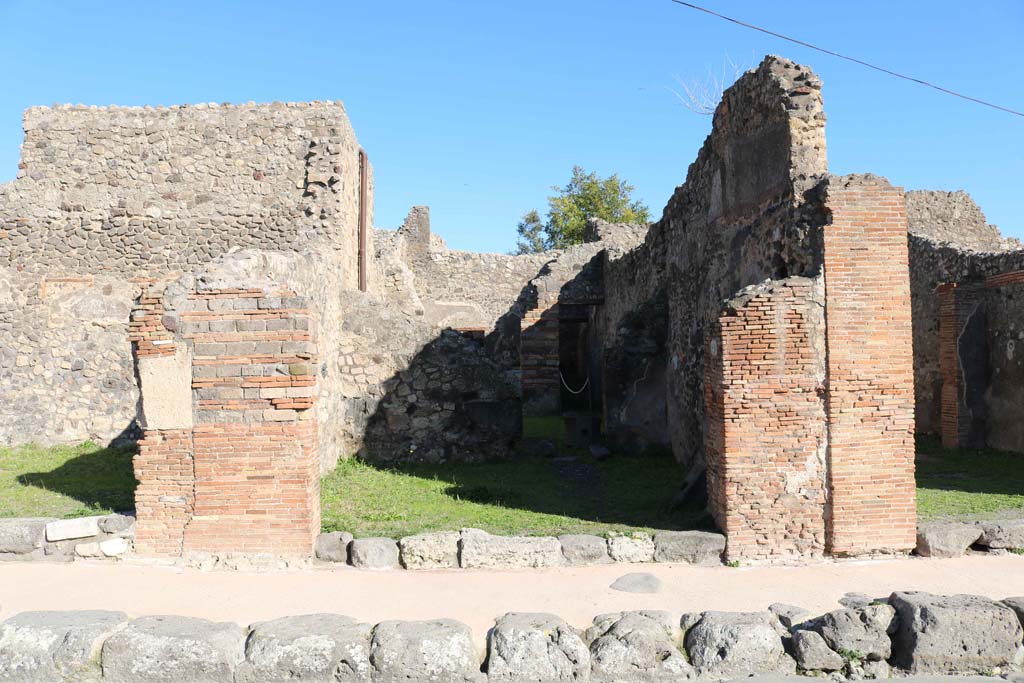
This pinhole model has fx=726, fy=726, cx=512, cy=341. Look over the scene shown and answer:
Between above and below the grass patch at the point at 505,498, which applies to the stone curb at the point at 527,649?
below

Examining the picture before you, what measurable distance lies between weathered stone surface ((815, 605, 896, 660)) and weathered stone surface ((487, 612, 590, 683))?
149cm

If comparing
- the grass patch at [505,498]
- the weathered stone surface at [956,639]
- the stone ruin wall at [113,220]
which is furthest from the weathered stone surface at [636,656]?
the stone ruin wall at [113,220]

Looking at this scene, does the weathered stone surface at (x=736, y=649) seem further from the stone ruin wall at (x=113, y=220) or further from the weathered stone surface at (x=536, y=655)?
the stone ruin wall at (x=113, y=220)

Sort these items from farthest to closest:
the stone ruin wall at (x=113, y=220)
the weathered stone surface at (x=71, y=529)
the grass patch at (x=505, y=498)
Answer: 1. the stone ruin wall at (x=113, y=220)
2. the grass patch at (x=505, y=498)
3. the weathered stone surface at (x=71, y=529)

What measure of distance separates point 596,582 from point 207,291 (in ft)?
13.0

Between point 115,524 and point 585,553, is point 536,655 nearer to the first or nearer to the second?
point 585,553

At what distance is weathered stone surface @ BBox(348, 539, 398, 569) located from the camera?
19.4 ft

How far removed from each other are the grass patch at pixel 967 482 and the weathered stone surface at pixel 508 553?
3.62 metres

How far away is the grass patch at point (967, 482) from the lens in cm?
719

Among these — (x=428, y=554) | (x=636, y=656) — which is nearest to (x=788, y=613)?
(x=636, y=656)

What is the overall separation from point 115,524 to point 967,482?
912 cm

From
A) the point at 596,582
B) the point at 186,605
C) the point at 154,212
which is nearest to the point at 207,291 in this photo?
the point at 186,605

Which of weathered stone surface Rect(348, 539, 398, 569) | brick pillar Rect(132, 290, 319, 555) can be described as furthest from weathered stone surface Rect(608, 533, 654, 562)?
brick pillar Rect(132, 290, 319, 555)

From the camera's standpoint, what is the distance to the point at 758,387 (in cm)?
600
